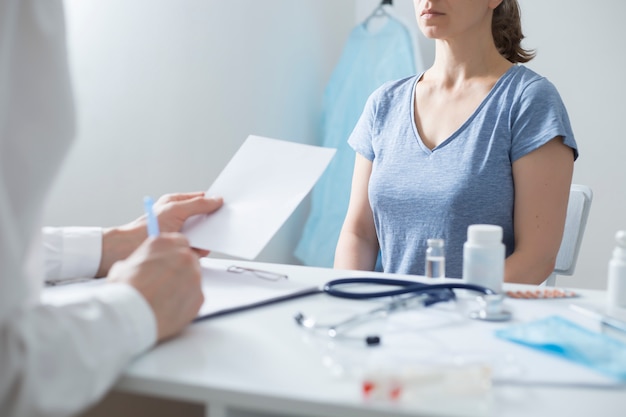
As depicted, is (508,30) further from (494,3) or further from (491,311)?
(491,311)

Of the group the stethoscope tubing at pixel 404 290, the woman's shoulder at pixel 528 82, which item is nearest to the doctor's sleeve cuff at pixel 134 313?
the stethoscope tubing at pixel 404 290

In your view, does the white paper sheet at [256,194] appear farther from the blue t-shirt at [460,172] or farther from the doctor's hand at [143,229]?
the blue t-shirt at [460,172]

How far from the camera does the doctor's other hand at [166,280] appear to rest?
828 mm

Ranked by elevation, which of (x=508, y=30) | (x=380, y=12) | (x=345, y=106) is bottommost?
(x=345, y=106)

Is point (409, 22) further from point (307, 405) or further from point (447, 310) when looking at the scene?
point (307, 405)

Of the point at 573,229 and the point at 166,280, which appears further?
the point at 573,229

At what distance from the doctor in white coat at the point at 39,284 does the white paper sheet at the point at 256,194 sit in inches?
13.5

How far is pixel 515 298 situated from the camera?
1085 millimetres

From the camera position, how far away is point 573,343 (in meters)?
0.83

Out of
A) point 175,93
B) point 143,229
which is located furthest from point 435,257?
point 175,93

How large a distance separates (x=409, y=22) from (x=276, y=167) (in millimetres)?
1734

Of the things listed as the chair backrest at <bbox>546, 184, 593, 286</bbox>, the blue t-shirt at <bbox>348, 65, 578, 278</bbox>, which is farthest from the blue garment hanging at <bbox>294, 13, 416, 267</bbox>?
the chair backrest at <bbox>546, 184, 593, 286</bbox>

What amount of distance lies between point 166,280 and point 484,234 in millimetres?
495

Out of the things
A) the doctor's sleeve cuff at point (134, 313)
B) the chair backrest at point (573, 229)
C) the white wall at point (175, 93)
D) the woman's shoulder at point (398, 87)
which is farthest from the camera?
the white wall at point (175, 93)
